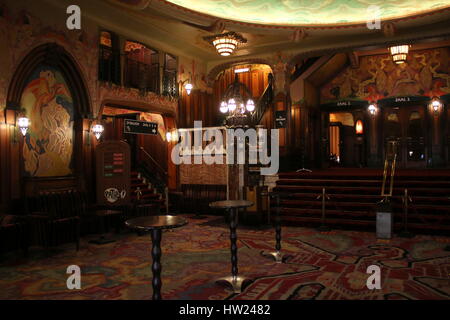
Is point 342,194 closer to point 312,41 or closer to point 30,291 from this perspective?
point 312,41

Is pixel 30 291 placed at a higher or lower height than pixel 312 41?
lower

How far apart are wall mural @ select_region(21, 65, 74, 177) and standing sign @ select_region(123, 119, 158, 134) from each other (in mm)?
1270

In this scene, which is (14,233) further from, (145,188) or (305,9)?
(305,9)

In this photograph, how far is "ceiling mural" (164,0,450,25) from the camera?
9.12 m

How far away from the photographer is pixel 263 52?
12.3 meters

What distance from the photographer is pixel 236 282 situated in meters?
4.55

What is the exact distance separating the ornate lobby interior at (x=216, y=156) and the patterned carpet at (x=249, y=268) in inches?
1.5

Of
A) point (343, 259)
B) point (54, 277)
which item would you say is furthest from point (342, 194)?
point (54, 277)

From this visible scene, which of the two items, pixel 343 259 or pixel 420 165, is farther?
pixel 420 165

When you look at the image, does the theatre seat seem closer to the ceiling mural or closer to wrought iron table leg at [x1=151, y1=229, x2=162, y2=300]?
wrought iron table leg at [x1=151, y1=229, x2=162, y2=300]

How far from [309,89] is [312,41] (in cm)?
320

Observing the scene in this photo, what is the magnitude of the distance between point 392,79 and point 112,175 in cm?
1143

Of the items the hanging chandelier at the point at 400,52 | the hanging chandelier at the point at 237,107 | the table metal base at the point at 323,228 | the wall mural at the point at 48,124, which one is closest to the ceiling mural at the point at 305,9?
the hanging chandelier at the point at 400,52

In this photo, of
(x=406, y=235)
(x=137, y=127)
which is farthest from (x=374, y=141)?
(x=137, y=127)
